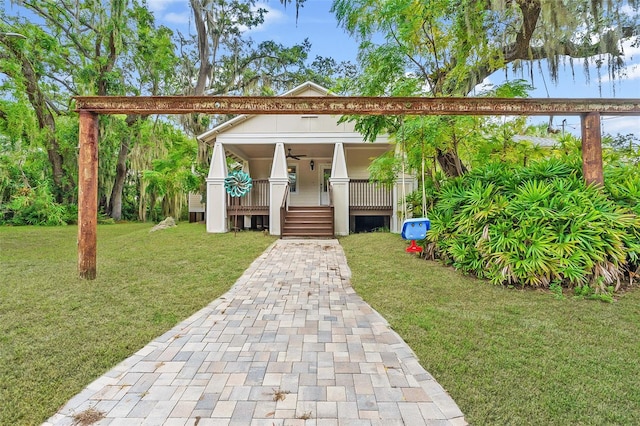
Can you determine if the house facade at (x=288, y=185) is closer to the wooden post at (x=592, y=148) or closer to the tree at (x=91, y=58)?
the wooden post at (x=592, y=148)

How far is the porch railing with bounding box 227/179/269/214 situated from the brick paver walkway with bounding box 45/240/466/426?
7449 millimetres

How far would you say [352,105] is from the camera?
4605 millimetres

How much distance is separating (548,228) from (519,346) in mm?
2597

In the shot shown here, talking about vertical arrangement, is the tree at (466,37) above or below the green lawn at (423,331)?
above

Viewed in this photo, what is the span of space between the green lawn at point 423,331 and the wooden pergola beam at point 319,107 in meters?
1.41

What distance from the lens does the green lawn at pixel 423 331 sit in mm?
2100

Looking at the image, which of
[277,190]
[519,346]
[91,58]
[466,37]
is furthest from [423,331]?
[91,58]

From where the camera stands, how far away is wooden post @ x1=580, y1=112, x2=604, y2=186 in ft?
15.3

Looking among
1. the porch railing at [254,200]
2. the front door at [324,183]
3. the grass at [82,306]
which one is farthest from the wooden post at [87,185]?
the front door at [324,183]

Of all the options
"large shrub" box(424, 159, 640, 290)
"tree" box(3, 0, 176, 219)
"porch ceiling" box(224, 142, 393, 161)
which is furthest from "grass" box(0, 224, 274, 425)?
Result: "tree" box(3, 0, 176, 219)

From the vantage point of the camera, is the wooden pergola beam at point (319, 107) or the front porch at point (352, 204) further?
the front porch at point (352, 204)

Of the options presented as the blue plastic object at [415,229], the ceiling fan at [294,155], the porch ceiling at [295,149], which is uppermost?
the porch ceiling at [295,149]

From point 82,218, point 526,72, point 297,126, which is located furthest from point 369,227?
point 82,218

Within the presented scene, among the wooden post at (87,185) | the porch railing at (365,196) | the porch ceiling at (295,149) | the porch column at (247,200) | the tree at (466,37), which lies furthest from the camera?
the porch column at (247,200)
